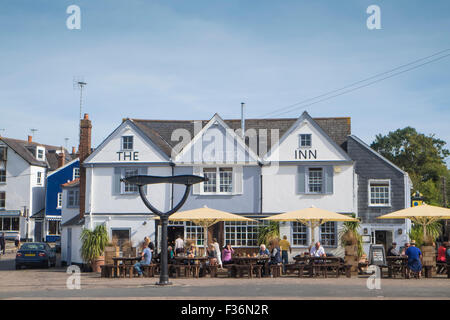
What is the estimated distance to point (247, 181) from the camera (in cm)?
3084

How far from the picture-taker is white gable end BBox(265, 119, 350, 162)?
1205 inches

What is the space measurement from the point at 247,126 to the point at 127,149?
23.5 feet

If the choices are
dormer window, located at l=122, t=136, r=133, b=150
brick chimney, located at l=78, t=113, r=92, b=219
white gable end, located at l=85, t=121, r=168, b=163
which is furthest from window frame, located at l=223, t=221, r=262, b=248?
brick chimney, located at l=78, t=113, r=92, b=219

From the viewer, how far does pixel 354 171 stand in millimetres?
30906

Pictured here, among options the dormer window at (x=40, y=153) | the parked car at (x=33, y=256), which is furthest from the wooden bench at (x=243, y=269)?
the dormer window at (x=40, y=153)

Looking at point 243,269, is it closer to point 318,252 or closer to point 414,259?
point 318,252

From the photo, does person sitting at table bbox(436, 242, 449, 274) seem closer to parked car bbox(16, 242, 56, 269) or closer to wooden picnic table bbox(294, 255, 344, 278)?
wooden picnic table bbox(294, 255, 344, 278)

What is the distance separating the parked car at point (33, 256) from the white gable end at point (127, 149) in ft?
17.9

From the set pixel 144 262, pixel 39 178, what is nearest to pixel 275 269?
pixel 144 262

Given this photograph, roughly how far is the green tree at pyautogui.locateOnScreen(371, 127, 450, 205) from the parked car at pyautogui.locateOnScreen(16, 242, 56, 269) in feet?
139
